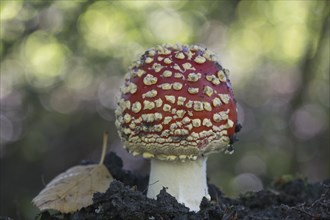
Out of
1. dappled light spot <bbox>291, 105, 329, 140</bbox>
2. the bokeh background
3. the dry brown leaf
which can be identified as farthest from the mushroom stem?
dappled light spot <bbox>291, 105, 329, 140</bbox>

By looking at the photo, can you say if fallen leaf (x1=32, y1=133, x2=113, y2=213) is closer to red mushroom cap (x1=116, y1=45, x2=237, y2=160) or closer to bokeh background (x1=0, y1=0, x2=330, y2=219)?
red mushroom cap (x1=116, y1=45, x2=237, y2=160)

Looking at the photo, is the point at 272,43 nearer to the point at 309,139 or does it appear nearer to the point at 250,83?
the point at 250,83

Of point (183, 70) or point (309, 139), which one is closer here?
point (183, 70)

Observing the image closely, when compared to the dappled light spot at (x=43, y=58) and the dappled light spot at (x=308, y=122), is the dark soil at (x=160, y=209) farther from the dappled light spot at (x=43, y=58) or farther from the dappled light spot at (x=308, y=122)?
the dappled light spot at (x=308, y=122)

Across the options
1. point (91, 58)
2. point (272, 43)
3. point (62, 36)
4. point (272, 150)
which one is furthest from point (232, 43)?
point (62, 36)

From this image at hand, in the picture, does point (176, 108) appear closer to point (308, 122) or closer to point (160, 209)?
point (160, 209)

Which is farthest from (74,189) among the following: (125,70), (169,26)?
(169,26)
